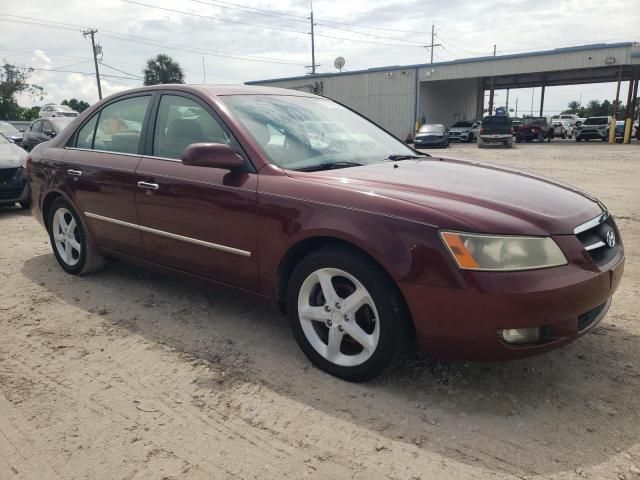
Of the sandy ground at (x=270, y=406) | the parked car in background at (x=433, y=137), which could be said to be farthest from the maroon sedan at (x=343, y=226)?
the parked car in background at (x=433, y=137)

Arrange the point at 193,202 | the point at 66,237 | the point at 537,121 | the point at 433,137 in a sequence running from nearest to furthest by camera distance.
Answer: the point at 193,202 < the point at 66,237 < the point at 433,137 < the point at 537,121

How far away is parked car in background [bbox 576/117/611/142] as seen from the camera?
29.7m

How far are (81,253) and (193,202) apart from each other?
1800mm

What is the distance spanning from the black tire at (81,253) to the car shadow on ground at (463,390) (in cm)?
86

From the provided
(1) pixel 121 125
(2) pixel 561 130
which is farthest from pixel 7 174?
(2) pixel 561 130

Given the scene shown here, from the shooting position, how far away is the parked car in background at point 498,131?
25078 mm

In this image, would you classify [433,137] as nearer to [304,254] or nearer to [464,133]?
[464,133]

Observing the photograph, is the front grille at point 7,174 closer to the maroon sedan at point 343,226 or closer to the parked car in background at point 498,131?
the maroon sedan at point 343,226

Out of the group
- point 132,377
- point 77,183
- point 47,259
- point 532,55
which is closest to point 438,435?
point 132,377

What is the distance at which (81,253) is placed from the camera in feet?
14.9

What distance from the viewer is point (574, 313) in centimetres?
240

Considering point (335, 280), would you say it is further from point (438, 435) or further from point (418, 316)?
point (438, 435)

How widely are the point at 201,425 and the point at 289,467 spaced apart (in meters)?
0.53

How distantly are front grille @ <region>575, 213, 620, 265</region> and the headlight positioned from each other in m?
0.35
